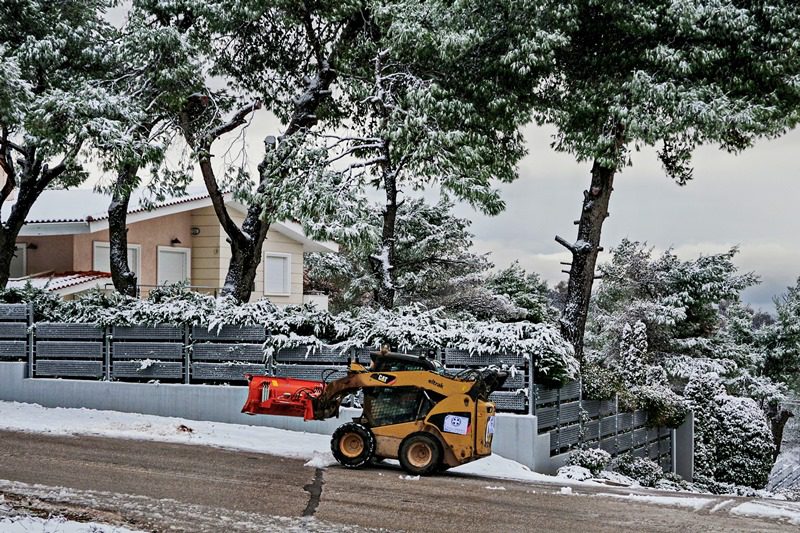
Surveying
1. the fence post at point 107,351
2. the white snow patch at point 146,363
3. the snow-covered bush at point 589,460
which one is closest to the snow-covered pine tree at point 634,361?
the snow-covered bush at point 589,460

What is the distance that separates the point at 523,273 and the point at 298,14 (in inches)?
557

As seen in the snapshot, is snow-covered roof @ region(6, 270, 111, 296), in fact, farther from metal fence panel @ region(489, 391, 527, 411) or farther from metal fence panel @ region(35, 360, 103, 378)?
metal fence panel @ region(489, 391, 527, 411)

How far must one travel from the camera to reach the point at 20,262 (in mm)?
26094

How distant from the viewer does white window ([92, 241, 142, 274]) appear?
84.8ft

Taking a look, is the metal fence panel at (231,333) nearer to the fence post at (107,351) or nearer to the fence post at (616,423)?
the fence post at (107,351)

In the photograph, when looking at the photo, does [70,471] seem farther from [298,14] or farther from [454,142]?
[298,14]

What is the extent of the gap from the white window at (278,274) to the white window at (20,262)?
7658 mm

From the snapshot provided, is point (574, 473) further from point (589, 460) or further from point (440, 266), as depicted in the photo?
point (440, 266)

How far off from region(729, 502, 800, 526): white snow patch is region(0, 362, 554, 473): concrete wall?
3459mm

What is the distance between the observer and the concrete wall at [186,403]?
43.5 feet

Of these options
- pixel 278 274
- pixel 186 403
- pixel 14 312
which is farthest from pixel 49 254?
pixel 186 403

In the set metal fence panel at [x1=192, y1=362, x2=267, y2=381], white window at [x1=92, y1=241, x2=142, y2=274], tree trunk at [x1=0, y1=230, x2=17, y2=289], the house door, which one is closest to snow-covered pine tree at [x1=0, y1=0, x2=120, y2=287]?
tree trunk at [x1=0, y1=230, x2=17, y2=289]

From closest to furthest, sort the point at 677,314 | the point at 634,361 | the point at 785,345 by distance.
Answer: the point at 634,361
the point at 677,314
the point at 785,345

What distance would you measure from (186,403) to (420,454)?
19.1 ft
